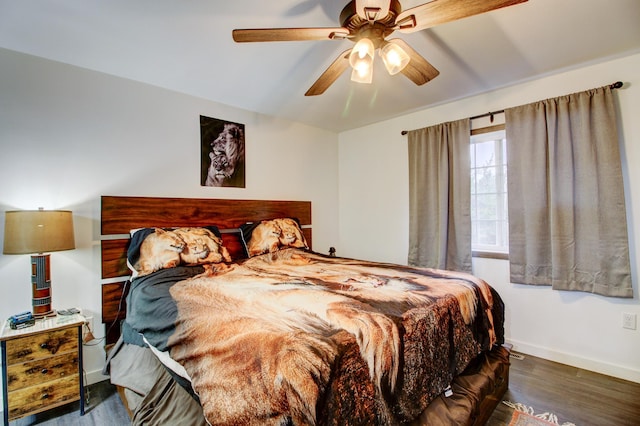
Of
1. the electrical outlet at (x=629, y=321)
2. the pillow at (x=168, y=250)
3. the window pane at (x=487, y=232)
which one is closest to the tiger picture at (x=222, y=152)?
the pillow at (x=168, y=250)

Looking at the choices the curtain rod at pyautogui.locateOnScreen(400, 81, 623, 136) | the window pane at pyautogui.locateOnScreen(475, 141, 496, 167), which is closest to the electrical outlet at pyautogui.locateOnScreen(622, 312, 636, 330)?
the window pane at pyautogui.locateOnScreen(475, 141, 496, 167)

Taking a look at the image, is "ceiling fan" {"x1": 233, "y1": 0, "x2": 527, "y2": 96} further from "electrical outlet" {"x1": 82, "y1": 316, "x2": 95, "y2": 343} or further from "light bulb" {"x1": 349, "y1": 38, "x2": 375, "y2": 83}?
"electrical outlet" {"x1": 82, "y1": 316, "x2": 95, "y2": 343}

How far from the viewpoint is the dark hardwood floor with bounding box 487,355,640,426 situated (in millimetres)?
1801

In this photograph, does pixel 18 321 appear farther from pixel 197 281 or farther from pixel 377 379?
pixel 377 379

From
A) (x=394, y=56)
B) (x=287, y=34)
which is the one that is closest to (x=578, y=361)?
(x=394, y=56)

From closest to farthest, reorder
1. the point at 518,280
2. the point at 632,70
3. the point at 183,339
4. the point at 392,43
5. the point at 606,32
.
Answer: the point at 183,339, the point at 392,43, the point at 606,32, the point at 632,70, the point at 518,280

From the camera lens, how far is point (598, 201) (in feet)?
7.54

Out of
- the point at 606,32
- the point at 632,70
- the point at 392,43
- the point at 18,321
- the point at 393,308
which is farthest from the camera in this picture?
the point at 632,70

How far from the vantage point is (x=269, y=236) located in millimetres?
2863

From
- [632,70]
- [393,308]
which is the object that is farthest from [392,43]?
[632,70]

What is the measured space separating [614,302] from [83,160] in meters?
4.17

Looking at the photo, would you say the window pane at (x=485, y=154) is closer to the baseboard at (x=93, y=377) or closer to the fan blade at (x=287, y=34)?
the fan blade at (x=287, y=34)

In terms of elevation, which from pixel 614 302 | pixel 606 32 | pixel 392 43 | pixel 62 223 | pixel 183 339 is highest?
pixel 606 32

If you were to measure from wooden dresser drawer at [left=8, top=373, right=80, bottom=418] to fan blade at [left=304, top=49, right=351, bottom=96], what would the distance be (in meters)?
2.44
